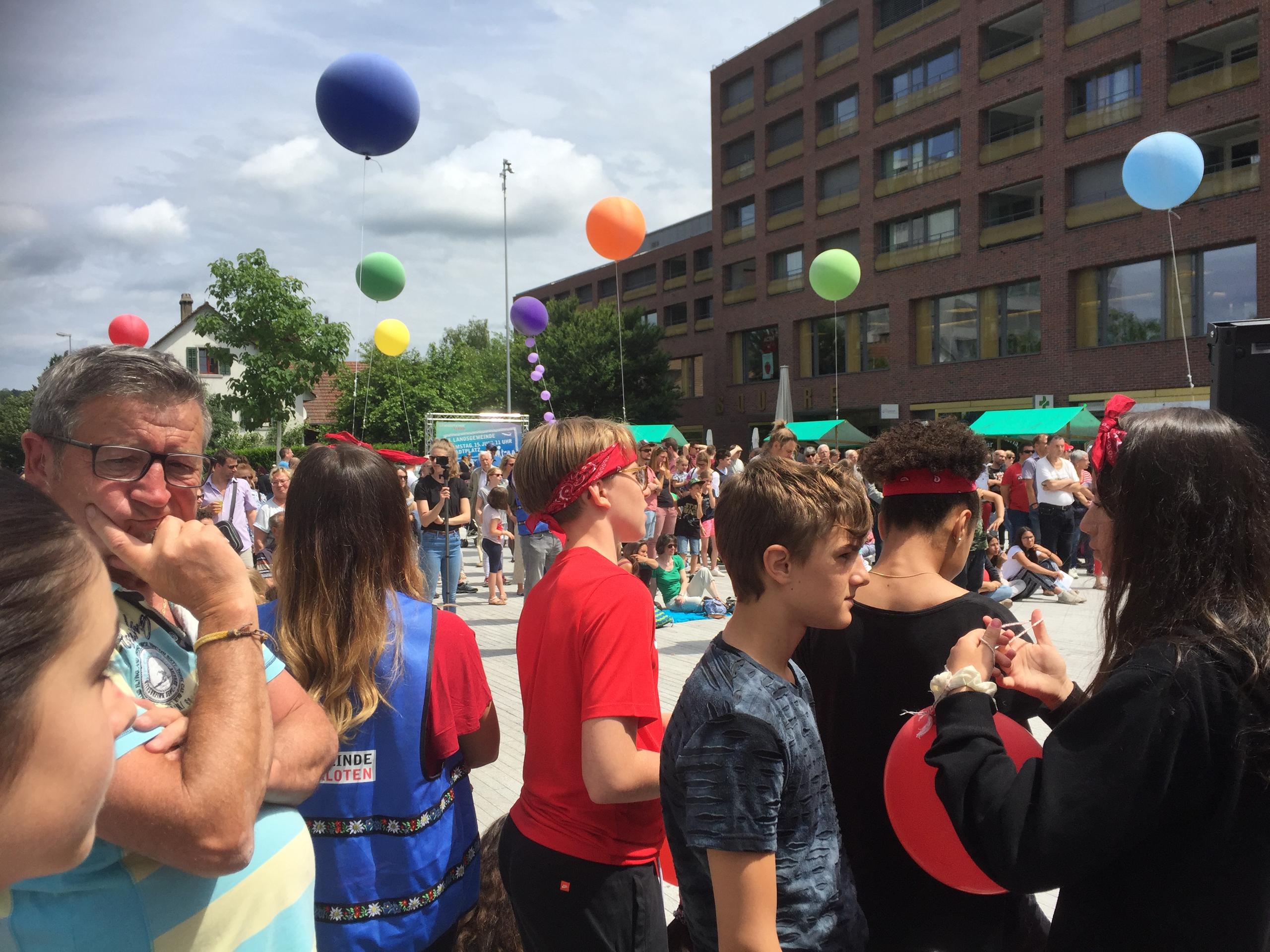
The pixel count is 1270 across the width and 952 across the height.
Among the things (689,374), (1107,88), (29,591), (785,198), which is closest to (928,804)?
(29,591)

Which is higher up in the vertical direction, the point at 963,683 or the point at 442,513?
the point at 963,683

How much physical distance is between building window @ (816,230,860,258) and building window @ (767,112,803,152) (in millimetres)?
4885

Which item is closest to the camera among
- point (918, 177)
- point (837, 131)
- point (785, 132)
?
point (918, 177)

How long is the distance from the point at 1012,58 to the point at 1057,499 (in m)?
24.8

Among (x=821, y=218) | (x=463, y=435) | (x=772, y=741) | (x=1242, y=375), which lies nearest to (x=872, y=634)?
(x=772, y=741)

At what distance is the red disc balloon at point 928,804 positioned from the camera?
178cm

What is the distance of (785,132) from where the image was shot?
3997 cm

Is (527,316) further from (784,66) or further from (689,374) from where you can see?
(689,374)

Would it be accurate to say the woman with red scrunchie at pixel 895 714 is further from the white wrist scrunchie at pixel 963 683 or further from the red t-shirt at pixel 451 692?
the red t-shirt at pixel 451 692

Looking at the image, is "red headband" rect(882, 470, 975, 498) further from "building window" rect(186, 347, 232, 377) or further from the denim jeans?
"building window" rect(186, 347, 232, 377)

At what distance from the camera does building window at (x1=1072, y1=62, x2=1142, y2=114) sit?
26.7 metres

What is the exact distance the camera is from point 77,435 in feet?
4.97

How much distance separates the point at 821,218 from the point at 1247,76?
54.3 feet

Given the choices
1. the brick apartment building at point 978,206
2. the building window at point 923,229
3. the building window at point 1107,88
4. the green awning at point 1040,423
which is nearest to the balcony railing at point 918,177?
the brick apartment building at point 978,206
